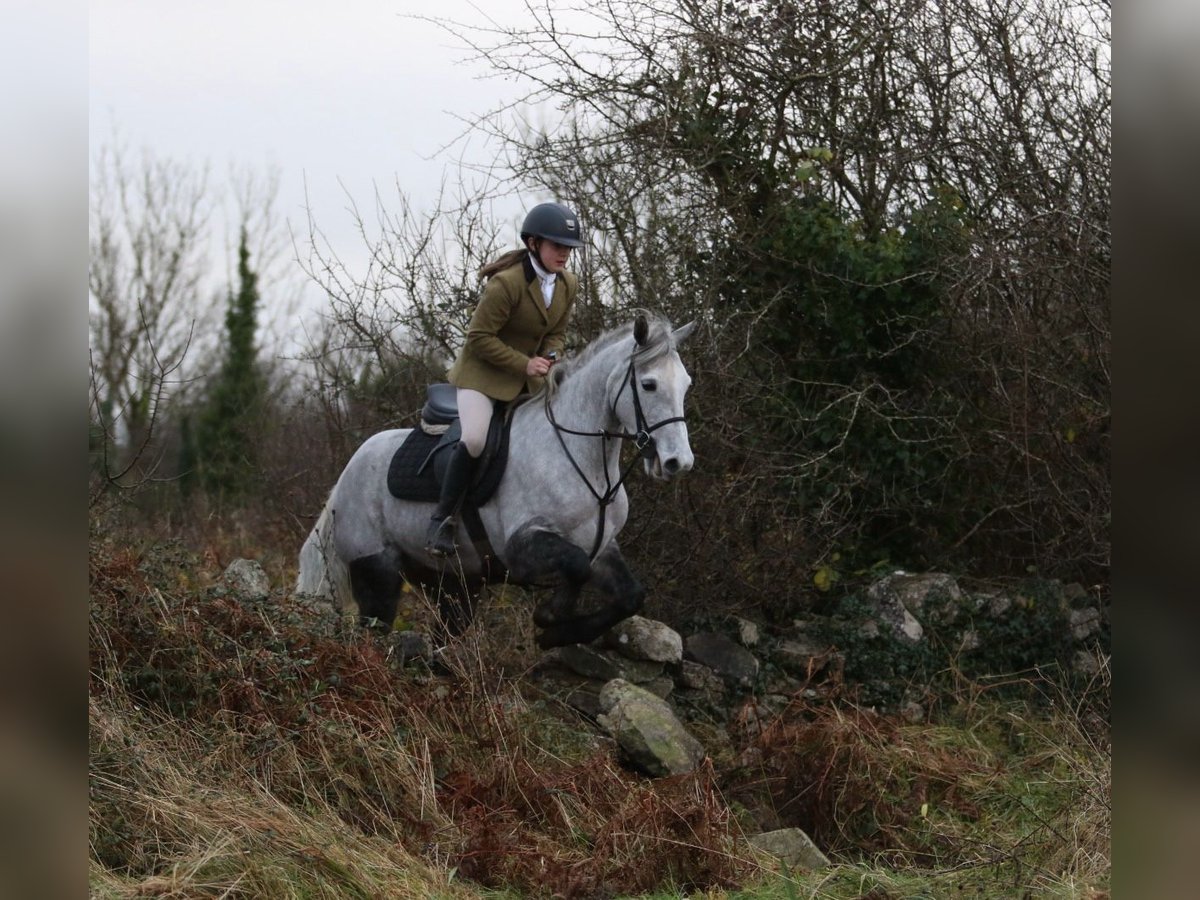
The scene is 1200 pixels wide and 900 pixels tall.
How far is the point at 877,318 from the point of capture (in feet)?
32.4

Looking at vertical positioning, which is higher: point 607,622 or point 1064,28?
point 1064,28

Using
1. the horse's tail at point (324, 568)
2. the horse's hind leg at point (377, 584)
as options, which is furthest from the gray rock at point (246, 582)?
the horse's hind leg at point (377, 584)

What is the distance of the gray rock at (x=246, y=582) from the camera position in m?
6.86

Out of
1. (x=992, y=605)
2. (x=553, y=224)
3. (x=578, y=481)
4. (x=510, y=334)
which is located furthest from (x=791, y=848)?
(x=992, y=605)

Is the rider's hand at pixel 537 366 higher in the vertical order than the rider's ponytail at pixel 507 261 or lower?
lower

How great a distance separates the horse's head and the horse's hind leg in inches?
79.4

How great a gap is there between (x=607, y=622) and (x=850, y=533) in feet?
11.4

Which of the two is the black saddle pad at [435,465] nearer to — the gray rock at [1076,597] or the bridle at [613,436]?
the bridle at [613,436]

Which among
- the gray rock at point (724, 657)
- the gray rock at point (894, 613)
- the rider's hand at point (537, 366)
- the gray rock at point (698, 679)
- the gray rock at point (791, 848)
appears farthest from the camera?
the gray rock at point (894, 613)

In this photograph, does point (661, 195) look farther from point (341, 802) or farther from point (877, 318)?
point (341, 802)

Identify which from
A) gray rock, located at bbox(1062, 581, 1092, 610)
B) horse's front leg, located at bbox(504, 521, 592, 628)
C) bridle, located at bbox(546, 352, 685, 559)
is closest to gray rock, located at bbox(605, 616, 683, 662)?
horse's front leg, located at bbox(504, 521, 592, 628)

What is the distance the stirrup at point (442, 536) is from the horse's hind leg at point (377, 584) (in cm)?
67

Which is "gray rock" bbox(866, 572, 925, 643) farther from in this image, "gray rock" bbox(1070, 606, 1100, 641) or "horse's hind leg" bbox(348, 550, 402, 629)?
"horse's hind leg" bbox(348, 550, 402, 629)
